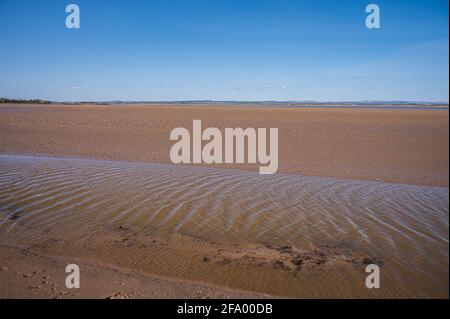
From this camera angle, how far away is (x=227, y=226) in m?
5.57

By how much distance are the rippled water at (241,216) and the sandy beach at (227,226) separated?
0.03 m

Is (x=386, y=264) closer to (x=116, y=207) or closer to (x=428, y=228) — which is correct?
(x=428, y=228)

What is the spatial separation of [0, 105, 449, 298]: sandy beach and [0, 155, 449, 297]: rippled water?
3 cm

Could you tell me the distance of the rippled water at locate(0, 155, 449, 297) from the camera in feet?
13.4

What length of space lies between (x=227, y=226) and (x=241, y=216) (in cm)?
53

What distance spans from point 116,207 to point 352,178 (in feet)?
20.5

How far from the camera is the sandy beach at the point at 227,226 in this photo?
3713mm
